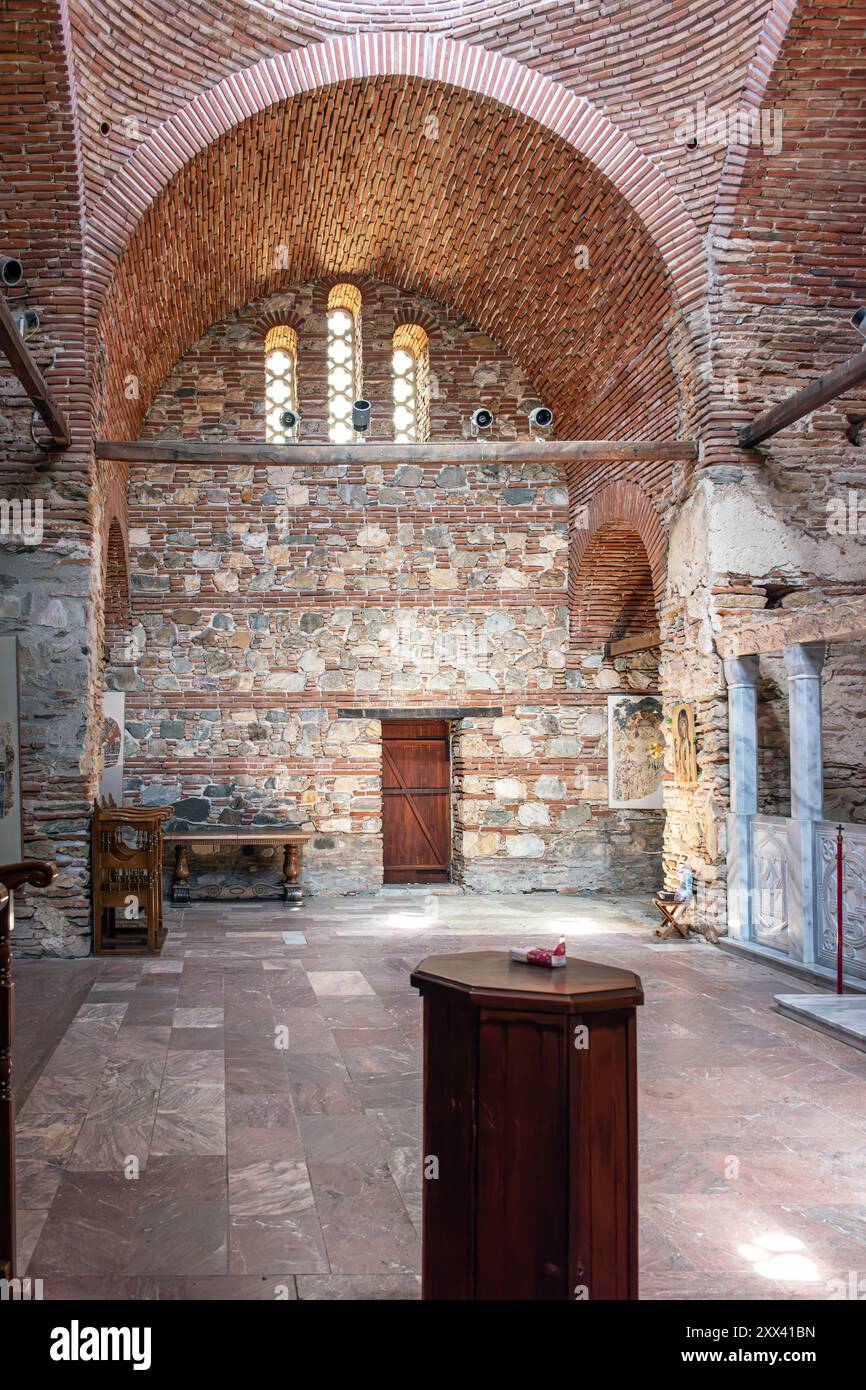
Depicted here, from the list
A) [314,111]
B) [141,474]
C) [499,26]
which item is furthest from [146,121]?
[141,474]

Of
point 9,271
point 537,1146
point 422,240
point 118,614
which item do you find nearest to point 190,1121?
point 537,1146

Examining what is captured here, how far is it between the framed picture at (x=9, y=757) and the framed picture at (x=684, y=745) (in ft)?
17.9

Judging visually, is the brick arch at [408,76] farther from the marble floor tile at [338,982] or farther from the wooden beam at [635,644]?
the marble floor tile at [338,982]

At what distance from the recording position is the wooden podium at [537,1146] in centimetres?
237

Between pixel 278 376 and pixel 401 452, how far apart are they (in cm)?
404

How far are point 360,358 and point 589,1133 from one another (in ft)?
36.0

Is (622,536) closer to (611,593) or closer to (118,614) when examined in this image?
(611,593)

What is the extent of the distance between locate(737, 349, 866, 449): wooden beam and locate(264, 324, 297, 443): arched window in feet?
18.7

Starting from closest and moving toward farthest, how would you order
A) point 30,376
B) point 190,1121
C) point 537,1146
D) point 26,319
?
point 537,1146 → point 190,1121 → point 30,376 → point 26,319

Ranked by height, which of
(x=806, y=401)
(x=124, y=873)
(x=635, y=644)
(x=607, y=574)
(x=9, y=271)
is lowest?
(x=124, y=873)

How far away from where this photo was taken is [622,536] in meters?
11.1

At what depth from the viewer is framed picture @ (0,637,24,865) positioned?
25.6 feet

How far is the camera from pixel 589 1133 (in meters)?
2.39

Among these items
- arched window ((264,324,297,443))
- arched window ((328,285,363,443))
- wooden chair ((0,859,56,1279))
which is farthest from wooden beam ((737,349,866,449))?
wooden chair ((0,859,56,1279))
